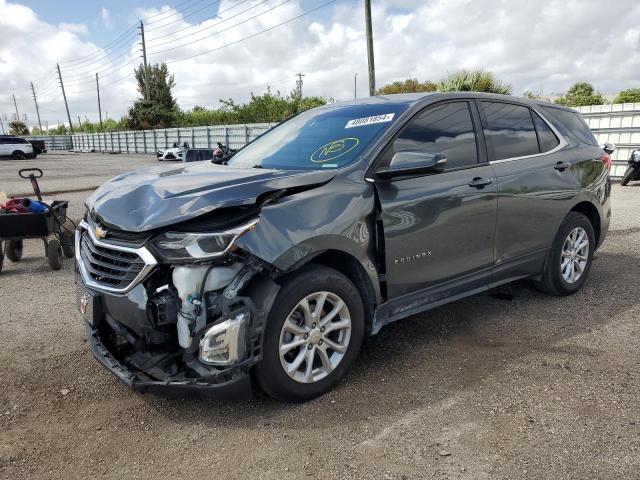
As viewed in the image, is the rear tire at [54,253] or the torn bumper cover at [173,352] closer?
the torn bumper cover at [173,352]

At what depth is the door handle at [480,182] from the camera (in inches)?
150

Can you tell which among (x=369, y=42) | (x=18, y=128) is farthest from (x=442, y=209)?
(x=18, y=128)

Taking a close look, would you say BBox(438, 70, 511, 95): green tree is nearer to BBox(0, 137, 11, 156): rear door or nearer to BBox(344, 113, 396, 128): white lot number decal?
BBox(344, 113, 396, 128): white lot number decal

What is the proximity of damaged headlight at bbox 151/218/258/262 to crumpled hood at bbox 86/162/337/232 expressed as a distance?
0.35 ft

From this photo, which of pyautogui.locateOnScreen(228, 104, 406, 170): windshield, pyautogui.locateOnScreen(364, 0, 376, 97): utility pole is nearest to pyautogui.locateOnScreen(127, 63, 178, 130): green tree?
pyautogui.locateOnScreen(364, 0, 376, 97): utility pole

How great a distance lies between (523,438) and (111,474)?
2.09 metres

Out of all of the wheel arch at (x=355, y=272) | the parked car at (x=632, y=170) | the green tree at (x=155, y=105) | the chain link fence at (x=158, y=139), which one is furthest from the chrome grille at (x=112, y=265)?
the green tree at (x=155, y=105)

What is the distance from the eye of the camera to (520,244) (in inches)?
168

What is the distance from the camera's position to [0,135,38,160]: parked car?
1401 inches

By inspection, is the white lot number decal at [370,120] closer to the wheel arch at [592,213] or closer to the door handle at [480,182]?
the door handle at [480,182]

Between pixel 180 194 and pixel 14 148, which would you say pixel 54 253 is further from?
pixel 14 148

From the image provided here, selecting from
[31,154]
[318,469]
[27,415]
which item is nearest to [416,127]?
[318,469]

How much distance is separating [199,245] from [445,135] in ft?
6.76

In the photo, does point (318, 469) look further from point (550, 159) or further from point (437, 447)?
point (550, 159)
